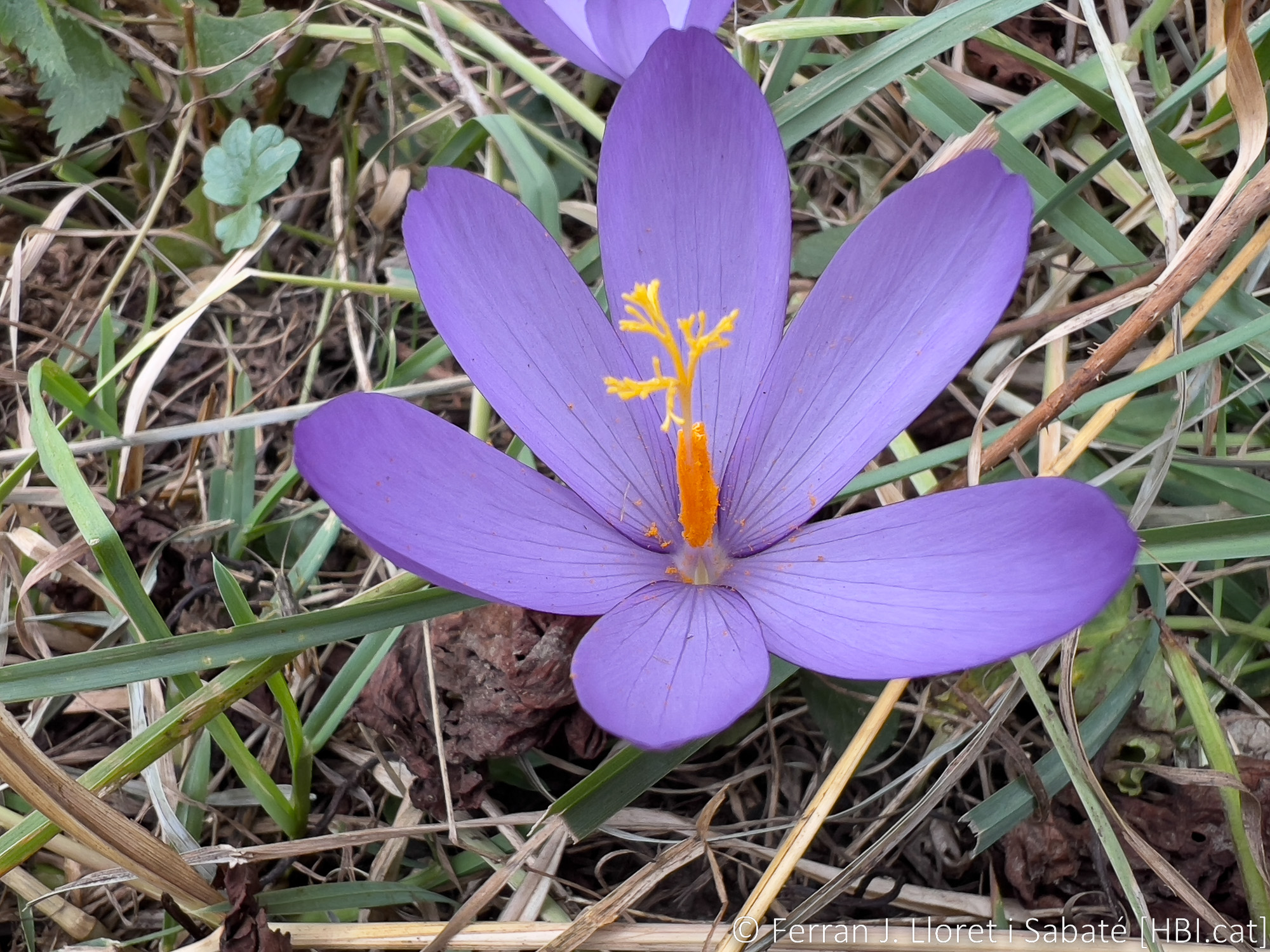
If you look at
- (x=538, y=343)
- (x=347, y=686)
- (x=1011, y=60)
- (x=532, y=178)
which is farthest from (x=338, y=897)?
(x=1011, y=60)

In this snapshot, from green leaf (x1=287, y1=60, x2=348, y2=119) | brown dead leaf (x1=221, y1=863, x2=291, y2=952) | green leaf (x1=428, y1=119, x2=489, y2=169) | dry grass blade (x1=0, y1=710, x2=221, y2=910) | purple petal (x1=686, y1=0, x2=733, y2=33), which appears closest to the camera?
dry grass blade (x1=0, y1=710, x2=221, y2=910)

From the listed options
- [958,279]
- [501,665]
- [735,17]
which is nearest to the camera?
[958,279]

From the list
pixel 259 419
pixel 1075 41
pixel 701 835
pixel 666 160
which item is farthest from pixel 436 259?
pixel 1075 41

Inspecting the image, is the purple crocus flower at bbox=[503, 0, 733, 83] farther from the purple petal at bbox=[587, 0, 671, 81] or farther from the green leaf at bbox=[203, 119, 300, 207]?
the green leaf at bbox=[203, 119, 300, 207]

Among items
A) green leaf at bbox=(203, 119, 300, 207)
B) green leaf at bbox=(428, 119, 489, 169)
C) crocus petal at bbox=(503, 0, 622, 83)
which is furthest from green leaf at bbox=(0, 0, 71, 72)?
crocus petal at bbox=(503, 0, 622, 83)

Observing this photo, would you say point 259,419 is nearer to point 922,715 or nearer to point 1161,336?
point 922,715
